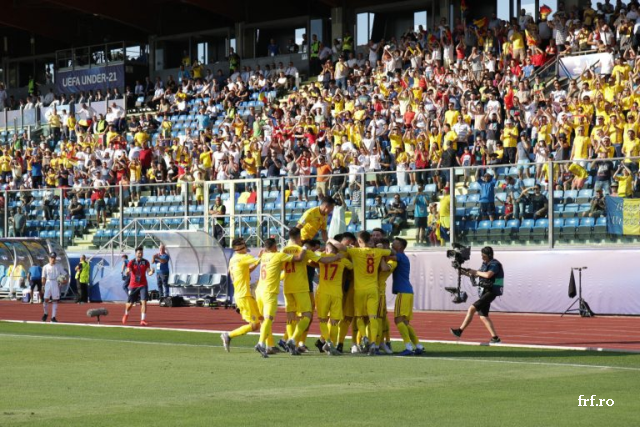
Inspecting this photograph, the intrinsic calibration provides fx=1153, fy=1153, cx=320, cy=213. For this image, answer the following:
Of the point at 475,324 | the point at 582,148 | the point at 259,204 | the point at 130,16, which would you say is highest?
the point at 130,16

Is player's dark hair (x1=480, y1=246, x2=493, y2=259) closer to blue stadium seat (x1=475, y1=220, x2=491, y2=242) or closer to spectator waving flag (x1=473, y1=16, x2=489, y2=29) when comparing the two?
blue stadium seat (x1=475, y1=220, x2=491, y2=242)

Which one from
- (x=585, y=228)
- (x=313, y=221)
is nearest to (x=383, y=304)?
(x=313, y=221)

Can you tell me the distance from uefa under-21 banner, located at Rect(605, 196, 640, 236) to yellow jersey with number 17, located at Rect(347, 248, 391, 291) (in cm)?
1072

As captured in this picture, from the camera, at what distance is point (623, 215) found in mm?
26953

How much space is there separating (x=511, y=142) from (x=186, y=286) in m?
11.0

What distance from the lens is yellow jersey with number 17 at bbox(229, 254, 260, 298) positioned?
1880 centimetres

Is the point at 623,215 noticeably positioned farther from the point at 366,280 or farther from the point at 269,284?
the point at 269,284

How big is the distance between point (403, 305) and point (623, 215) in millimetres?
10659

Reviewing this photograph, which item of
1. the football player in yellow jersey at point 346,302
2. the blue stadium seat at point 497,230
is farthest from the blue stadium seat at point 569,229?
the football player in yellow jersey at point 346,302

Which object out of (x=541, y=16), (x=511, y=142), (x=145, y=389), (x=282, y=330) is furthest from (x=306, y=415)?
(x=541, y=16)

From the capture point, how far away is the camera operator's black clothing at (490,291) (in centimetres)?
1997

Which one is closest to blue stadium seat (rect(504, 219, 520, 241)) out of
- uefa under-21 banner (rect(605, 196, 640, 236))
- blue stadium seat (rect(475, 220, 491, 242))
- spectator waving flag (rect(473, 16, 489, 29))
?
blue stadium seat (rect(475, 220, 491, 242))

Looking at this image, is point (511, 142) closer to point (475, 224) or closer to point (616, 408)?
point (475, 224)

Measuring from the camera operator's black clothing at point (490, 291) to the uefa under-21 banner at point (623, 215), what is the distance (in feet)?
24.7
